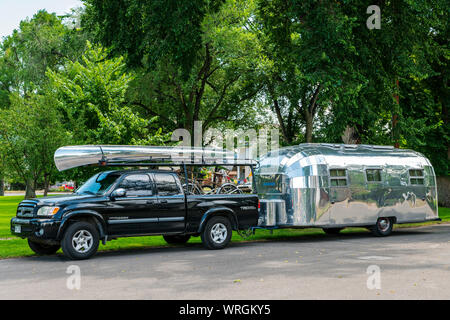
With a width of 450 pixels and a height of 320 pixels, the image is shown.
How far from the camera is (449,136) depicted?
2988 centimetres

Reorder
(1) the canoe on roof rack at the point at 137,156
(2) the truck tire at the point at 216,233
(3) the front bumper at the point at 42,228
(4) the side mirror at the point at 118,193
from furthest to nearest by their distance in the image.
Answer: (2) the truck tire at the point at 216,233, (1) the canoe on roof rack at the point at 137,156, (4) the side mirror at the point at 118,193, (3) the front bumper at the point at 42,228

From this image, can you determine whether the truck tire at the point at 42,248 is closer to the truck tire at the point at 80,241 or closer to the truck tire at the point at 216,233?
the truck tire at the point at 80,241

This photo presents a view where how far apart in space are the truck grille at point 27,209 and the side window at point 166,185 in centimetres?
290

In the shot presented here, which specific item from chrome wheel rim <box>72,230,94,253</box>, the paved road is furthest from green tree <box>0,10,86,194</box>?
the paved road

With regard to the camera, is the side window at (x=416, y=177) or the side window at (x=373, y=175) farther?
the side window at (x=416, y=177)

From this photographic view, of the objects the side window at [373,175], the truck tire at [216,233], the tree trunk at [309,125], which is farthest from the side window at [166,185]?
the tree trunk at [309,125]

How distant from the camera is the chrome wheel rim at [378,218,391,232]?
1711 centimetres

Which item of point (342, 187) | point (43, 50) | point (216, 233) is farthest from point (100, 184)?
point (43, 50)

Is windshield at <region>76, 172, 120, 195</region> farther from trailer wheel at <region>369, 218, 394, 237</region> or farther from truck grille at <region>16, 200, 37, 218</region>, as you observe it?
trailer wheel at <region>369, 218, 394, 237</region>

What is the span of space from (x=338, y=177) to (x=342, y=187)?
1.06 ft

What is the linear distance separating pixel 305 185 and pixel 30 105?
19.3m

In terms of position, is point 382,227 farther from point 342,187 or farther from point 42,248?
point 42,248

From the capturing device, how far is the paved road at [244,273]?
781 cm

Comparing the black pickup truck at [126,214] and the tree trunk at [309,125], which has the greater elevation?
the tree trunk at [309,125]
